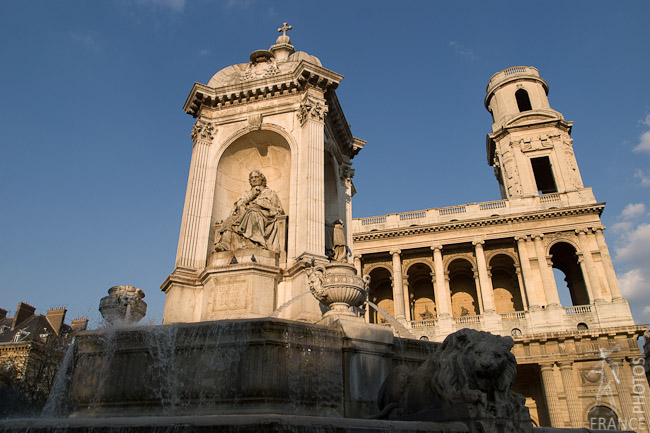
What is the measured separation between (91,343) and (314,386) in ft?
12.3

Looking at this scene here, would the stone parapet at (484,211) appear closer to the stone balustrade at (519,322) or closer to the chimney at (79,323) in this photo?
the stone balustrade at (519,322)

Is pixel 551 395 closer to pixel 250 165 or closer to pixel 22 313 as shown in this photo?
pixel 250 165

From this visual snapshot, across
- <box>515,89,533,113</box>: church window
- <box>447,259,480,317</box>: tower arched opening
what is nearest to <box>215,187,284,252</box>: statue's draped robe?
<box>447,259,480,317</box>: tower arched opening

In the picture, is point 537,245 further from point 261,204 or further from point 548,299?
point 261,204

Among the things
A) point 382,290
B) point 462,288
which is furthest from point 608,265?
point 382,290

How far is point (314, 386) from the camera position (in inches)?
261

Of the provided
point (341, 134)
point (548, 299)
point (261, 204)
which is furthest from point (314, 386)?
point (548, 299)

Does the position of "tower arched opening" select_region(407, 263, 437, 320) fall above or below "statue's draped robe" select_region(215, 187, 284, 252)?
above

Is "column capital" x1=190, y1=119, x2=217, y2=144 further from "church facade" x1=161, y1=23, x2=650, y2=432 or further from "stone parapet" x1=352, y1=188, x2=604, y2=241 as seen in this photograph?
"stone parapet" x1=352, y1=188, x2=604, y2=241

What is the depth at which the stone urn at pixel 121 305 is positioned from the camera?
36.9 feet

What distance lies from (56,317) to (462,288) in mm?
38953

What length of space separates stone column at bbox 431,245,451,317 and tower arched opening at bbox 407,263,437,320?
2308 millimetres

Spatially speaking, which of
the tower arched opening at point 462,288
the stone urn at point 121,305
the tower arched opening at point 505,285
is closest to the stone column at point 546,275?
the tower arched opening at point 505,285

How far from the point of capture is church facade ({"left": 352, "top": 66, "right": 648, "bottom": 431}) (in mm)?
31281
